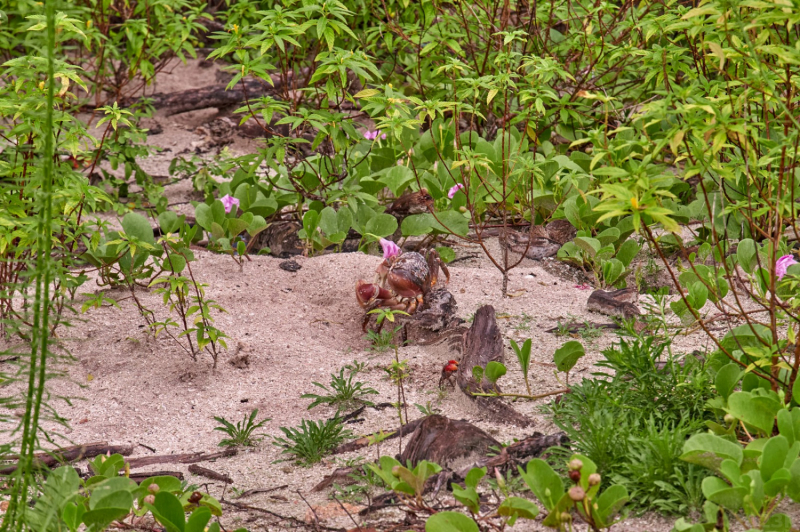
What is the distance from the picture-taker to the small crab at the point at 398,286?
10.2 feet

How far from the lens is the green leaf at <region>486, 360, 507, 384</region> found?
2475mm

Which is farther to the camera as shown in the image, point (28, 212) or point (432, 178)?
point (432, 178)

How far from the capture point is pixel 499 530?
1.87 m

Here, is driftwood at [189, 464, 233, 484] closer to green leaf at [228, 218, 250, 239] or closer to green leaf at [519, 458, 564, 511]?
green leaf at [519, 458, 564, 511]

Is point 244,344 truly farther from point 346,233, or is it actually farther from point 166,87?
point 166,87

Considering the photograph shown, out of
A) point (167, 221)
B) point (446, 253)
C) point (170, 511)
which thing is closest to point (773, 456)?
point (170, 511)

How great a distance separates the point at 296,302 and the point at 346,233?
609mm

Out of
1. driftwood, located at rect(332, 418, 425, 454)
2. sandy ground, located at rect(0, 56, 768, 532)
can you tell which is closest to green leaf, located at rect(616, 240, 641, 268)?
Answer: sandy ground, located at rect(0, 56, 768, 532)

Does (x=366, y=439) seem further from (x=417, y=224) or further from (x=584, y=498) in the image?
(x=417, y=224)

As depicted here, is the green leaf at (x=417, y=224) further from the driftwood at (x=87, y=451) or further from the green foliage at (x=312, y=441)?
the driftwood at (x=87, y=451)

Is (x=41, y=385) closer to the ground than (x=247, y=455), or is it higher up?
higher up

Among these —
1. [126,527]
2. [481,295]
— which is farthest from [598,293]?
[126,527]

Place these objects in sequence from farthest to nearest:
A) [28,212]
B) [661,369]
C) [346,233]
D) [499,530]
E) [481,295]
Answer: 1. [346,233]
2. [481,295]
3. [28,212]
4. [661,369]
5. [499,530]

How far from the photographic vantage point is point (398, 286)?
3.11m
